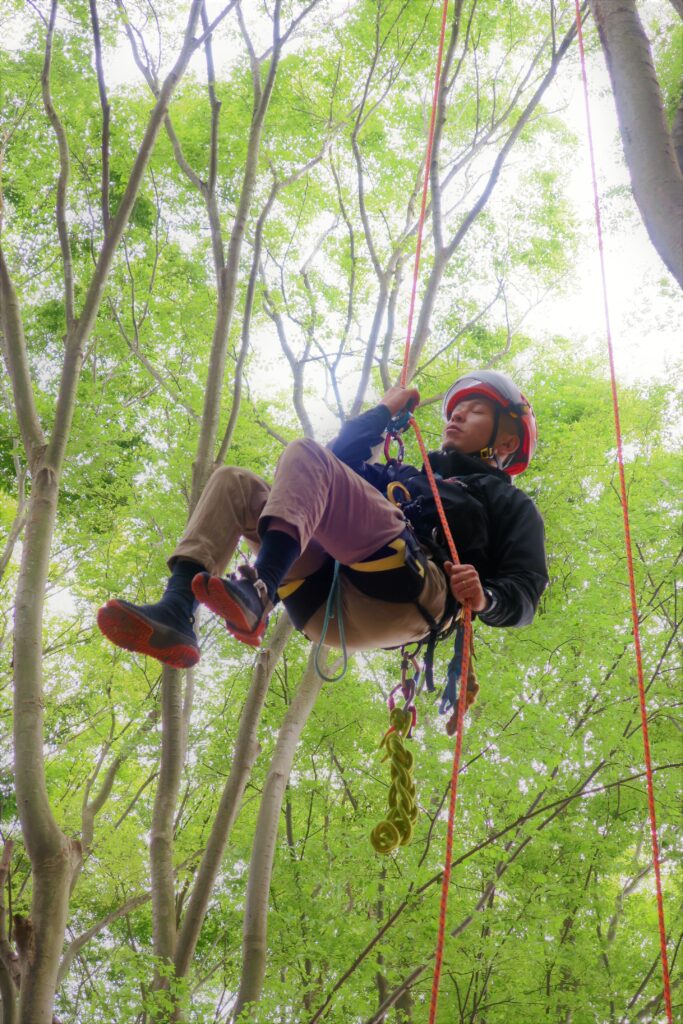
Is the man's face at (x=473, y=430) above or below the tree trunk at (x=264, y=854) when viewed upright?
above

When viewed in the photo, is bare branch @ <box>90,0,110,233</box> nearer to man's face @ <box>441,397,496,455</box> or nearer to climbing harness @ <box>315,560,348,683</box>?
man's face @ <box>441,397,496,455</box>

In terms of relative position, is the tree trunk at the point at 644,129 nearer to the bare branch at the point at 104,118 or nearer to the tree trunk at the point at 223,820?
the bare branch at the point at 104,118

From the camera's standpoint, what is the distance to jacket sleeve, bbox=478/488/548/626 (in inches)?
97.1

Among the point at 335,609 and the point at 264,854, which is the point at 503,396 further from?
the point at 264,854

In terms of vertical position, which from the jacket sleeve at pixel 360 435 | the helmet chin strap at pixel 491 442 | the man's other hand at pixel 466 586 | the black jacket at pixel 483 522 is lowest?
the man's other hand at pixel 466 586

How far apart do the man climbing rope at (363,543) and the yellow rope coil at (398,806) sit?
0.34 meters

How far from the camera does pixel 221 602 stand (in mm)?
1812

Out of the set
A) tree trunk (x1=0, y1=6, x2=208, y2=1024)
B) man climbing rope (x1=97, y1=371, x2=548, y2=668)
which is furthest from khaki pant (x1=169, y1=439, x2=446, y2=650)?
tree trunk (x1=0, y1=6, x2=208, y2=1024)

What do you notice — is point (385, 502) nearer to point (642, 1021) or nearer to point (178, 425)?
point (642, 1021)

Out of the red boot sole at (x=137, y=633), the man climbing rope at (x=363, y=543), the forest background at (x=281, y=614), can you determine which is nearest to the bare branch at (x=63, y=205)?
the forest background at (x=281, y=614)

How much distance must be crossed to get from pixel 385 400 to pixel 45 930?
2352 mm

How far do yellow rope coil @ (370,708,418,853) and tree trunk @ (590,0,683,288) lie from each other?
1540 mm

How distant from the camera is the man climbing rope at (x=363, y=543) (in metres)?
1.90

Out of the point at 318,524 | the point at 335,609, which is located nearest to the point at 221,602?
the point at 318,524
